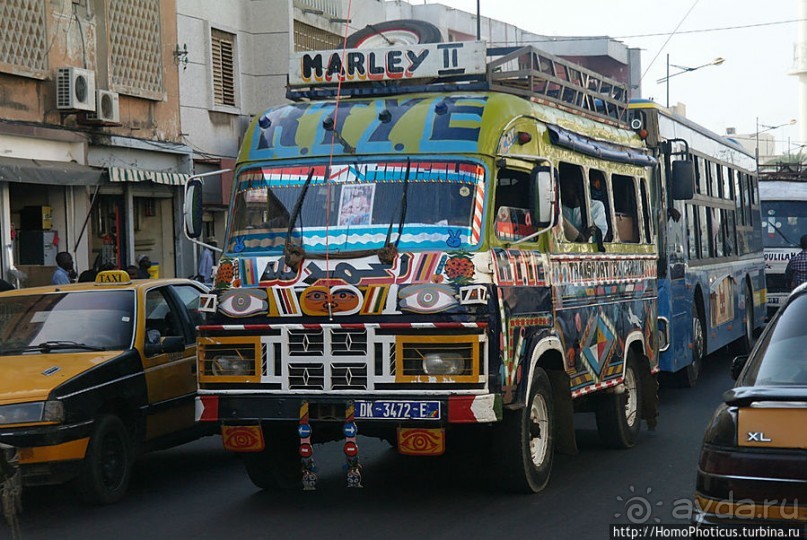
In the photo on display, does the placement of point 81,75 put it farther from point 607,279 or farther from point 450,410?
point 450,410

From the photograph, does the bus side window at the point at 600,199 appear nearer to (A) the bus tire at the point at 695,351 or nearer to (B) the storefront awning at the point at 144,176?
(A) the bus tire at the point at 695,351

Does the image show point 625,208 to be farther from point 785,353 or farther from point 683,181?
point 785,353

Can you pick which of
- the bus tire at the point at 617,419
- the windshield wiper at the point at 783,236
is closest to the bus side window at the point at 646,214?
the bus tire at the point at 617,419

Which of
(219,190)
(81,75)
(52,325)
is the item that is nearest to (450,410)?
(52,325)

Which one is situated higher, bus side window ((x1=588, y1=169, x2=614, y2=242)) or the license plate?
bus side window ((x1=588, y1=169, x2=614, y2=242))

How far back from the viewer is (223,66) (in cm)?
2548

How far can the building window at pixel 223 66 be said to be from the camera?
82.1 ft

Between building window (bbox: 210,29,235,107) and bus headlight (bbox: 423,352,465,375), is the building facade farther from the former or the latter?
bus headlight (bbox: 423,352,465,375)

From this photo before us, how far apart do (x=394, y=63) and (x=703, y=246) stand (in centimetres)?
796

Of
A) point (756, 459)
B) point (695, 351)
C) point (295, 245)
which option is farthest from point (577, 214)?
point (695, 351)

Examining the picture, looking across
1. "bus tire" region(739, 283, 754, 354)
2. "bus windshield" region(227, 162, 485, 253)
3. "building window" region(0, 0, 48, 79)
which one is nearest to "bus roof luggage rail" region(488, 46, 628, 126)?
"bus windshield" region(227, 162, 485, 253)

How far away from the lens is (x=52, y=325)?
954cm

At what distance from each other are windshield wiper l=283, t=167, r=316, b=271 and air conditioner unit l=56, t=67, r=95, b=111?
11627 mm

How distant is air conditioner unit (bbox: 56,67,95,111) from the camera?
62.6ft
